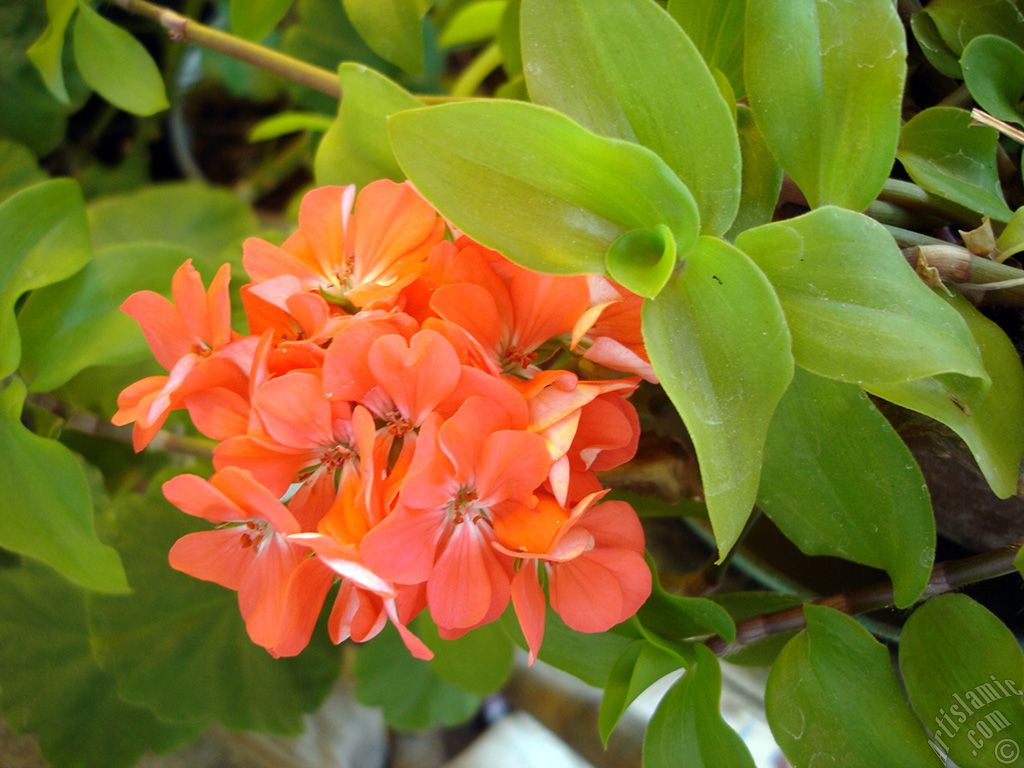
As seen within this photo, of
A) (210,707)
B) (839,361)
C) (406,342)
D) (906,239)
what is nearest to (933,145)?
(906,239)

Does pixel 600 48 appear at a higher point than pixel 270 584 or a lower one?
higher

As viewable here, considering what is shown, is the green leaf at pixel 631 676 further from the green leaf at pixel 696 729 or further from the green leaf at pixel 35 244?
the green leaf at pixel 35 244

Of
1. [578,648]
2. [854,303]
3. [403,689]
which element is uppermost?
[854,303]

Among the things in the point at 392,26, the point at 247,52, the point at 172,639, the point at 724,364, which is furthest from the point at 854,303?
the point at 172,639

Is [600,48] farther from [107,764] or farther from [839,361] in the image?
[107,764]

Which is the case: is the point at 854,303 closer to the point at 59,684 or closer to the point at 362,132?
the point at 362,132

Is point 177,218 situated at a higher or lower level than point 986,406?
lower

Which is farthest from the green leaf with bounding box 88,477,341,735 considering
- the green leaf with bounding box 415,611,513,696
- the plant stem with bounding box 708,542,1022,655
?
the plant stem with bounding box 708,542,1022,655
